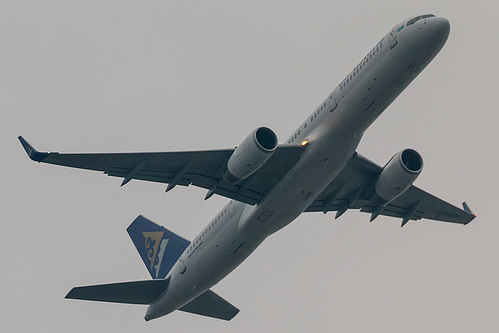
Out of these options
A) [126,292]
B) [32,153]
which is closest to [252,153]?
[32,153]

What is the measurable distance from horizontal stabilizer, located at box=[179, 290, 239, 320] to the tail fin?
2.28m

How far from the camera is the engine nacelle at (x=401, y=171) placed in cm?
3903

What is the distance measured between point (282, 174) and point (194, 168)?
3871mm

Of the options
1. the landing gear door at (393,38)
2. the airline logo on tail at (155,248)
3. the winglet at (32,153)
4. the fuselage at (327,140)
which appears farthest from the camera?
the airline logo on tail at (155,248)

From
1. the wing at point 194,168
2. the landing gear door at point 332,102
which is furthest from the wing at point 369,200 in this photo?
the wing at point 194,168

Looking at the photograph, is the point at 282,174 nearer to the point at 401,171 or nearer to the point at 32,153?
the point at 401,171

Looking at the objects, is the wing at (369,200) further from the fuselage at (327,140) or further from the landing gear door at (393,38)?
the landing gear door at (393,38)

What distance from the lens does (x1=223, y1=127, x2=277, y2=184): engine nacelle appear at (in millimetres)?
35188

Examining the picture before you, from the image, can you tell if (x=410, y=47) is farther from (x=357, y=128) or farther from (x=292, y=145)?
(x=292, y=145)

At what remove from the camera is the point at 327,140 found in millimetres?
35875

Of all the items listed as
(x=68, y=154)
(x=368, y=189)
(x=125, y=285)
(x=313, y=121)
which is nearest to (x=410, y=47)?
(x=313, y=121)

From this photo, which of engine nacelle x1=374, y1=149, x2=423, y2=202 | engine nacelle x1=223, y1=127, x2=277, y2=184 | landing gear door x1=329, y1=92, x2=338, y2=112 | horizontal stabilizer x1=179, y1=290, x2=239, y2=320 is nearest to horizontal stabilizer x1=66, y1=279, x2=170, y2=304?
horizontal stabilizer x1=179, y1=290, x2=239, y2=320

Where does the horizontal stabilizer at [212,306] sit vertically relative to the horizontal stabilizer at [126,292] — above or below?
above

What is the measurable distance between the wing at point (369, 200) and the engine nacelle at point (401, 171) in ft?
4.00
